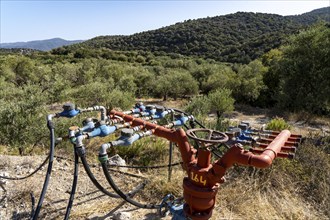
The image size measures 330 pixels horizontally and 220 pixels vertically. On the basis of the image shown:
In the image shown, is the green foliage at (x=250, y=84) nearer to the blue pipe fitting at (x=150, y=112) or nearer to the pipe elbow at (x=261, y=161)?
the blue pipe fitting at (x=150, y=112)

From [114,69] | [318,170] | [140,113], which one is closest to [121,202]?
[140,113]

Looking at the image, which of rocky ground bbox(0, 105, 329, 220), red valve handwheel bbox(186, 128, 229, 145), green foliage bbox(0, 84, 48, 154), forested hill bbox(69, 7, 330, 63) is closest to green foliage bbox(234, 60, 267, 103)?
green foliage bbox(0, 84, 48, 154)

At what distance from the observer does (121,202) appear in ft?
10.2

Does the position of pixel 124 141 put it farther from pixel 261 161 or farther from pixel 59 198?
pixel 59 198

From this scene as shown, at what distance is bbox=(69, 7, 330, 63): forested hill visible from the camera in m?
51.2

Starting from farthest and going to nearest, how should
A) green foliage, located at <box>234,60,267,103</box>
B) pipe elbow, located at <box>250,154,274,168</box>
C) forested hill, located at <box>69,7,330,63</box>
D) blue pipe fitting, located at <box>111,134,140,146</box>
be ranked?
1. forested hill, located at <box>69,7,330,63</box>
2. green foliage, located at <box>234,60,267,103</box>
3. blue pipe fitting, located at <box>111,134,140,146</box>
4. pipe elbow, located at <box>250,154,274,168</box>

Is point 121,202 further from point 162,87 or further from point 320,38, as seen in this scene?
point 162,87

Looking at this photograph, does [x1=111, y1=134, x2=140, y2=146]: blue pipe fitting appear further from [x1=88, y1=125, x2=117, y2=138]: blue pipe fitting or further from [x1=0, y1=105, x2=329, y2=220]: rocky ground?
[x1=0, y1=105, x2=329, y2=220]: rocky ground

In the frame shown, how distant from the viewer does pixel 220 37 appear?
210 feet

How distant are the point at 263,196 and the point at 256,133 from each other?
4.67 feet

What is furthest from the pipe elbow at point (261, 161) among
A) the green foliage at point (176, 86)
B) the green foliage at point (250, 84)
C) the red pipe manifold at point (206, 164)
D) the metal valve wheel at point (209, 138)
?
the green foliage at point (176, 86)

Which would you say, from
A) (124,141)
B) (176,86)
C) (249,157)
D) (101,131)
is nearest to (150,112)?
(101,131)

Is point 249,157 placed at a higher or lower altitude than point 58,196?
higher

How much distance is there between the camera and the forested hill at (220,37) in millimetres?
51188
